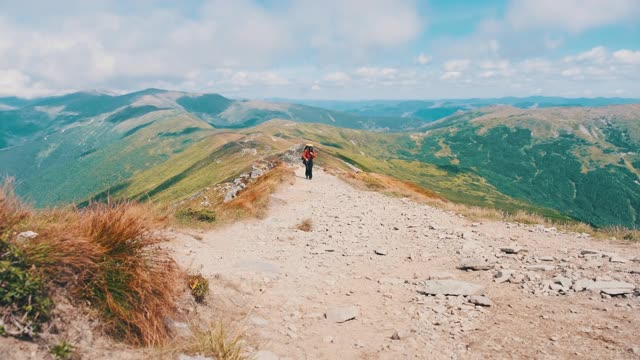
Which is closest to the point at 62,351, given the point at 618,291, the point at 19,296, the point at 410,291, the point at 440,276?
the point at 19,296

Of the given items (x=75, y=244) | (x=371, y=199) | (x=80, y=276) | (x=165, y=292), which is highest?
(x=75, y=244)

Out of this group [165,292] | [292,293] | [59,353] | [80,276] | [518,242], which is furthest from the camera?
[518,242]

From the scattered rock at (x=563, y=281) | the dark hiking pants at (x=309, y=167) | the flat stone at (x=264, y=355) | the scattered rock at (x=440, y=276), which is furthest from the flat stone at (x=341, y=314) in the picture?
the dark hiking pants at (x=309, y=167)

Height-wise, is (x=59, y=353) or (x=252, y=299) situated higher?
(x=59, y=353)

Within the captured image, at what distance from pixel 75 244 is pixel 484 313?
9284 mm

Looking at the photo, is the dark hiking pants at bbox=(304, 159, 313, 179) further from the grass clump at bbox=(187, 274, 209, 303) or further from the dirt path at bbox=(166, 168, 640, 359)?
the grass clump at bbox=(187, 274, 209, 303)

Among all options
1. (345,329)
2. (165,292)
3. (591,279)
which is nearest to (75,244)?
(165,292)

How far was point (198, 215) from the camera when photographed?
2119cm

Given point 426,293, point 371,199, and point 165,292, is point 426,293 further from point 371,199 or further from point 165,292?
point 371,199

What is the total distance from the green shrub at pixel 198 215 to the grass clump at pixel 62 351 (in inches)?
603

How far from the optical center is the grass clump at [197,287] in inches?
374

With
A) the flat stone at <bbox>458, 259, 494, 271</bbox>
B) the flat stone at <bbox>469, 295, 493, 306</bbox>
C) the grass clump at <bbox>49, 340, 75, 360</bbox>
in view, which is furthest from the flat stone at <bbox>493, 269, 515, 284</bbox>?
the grass clump at <bbox>49, 340, 75, 360</bbox>

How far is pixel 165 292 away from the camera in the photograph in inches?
315

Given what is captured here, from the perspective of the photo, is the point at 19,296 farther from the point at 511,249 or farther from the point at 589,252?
the point at 589,252
